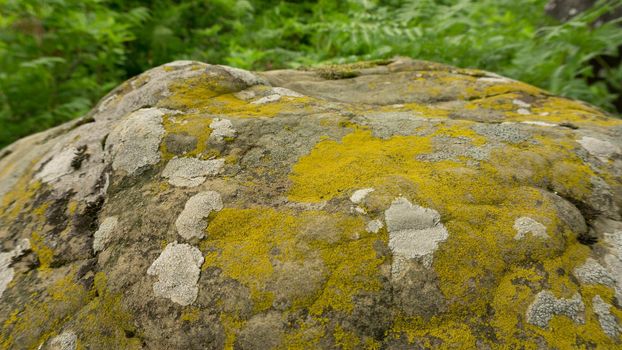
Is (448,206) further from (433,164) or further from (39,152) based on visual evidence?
(39,152)

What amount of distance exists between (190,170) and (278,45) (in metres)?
6.25

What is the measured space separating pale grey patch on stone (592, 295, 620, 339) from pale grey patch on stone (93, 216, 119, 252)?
8.34 feet

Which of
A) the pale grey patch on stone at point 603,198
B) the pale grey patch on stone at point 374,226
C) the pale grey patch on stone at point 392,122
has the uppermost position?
the pale grey patch on stone at point 392,122

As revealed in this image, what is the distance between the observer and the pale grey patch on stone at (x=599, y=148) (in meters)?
2.39

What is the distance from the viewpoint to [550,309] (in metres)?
1.67

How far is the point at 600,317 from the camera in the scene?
1649 mm

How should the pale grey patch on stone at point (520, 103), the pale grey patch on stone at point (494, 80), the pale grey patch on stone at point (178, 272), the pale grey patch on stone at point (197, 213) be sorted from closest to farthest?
the pale grey patch on stone at point (178, 272) → the pale grey patch on stone at point (197, 213) → the pale grey patch on stone at point (520, 103) → the pale grey patch on stone at point (494, 80)

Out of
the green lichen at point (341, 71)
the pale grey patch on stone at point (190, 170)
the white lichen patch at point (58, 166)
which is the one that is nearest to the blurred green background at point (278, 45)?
the green lichen at point (341, 71)

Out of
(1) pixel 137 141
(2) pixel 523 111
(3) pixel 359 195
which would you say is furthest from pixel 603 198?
(1) pixel 137 141

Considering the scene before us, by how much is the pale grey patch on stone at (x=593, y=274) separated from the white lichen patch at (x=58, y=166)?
3.24 m

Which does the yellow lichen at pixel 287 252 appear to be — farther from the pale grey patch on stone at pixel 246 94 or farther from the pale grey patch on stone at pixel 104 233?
the pale grey patch on stone at pixel 246 94

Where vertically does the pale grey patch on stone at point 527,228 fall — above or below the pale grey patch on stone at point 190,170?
below

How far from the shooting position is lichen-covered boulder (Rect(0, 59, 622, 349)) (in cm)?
170

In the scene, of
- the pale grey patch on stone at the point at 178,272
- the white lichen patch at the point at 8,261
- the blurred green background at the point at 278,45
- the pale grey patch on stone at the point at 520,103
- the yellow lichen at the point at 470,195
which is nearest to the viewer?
the yellow lichen at the point at 470,195
